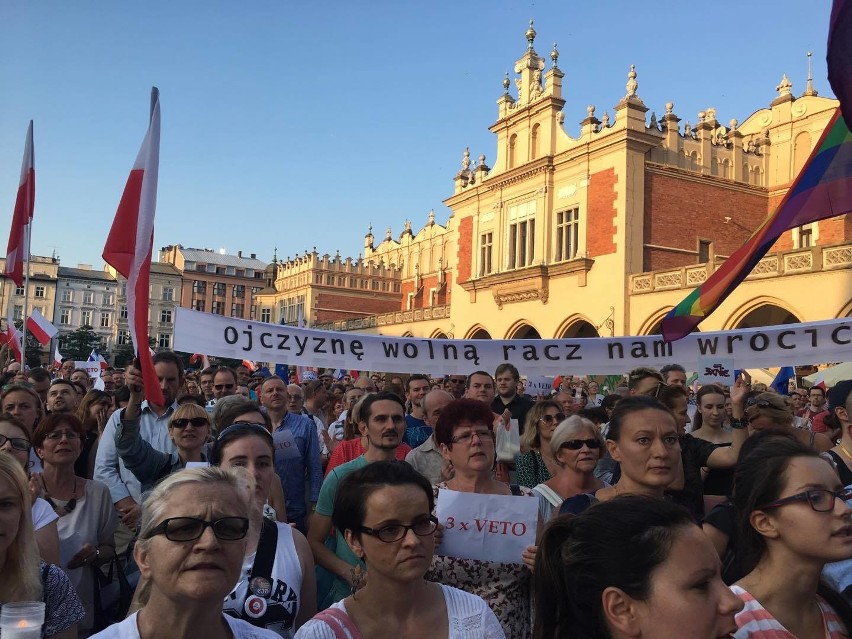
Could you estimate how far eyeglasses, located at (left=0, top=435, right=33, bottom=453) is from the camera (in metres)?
3.78

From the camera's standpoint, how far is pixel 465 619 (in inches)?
98.0

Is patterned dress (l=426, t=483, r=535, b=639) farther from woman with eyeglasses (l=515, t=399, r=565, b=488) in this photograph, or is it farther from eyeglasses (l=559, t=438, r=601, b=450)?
woman with eyeglasses (l=515, t=399, r=565, b=488)

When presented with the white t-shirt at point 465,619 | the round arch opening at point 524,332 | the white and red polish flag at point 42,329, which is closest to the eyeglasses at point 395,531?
the white t-shirt at point 465,619

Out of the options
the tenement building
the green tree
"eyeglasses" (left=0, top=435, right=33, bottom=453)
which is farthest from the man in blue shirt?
the green tree

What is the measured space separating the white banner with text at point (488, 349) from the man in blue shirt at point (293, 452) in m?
2.43

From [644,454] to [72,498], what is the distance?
3.13 m

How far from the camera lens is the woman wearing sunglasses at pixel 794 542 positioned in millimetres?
2455

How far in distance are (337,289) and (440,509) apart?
1936 inches

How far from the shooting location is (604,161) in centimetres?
2498

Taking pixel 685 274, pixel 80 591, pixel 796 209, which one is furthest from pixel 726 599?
pixel 685 274

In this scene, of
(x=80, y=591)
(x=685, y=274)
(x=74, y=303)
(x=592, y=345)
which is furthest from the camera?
(x=74, y=303)

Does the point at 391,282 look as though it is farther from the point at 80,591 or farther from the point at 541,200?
the point at 80,591

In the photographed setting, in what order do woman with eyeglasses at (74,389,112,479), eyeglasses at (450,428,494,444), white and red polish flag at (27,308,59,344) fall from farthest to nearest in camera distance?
1. white and red polish flag at (27,308,59,344)
2. woman with eyeglasses at (74,389,112,479)
3. eyeglasses at (450,428,494,444)

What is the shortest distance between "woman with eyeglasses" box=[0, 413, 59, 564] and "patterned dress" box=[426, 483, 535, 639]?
1.65 metres
